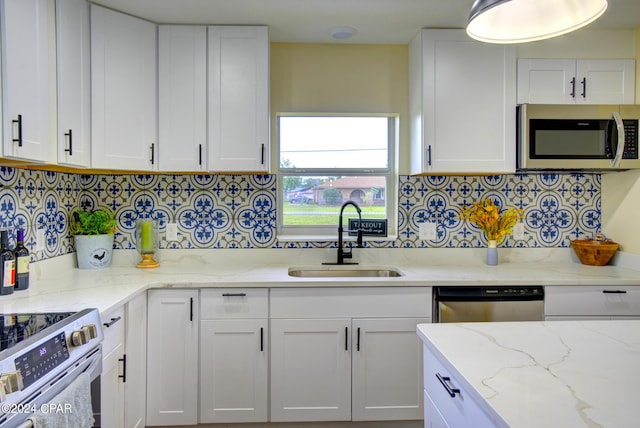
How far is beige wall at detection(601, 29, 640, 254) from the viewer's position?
248 centimetres

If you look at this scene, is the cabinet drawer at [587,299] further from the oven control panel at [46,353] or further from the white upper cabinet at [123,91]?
the white upper cabinet at [123,91]

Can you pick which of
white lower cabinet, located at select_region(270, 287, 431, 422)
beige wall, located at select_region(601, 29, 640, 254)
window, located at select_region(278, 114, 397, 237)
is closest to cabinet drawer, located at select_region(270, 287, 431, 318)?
white lower cabinet, located at select_region(270, 287, 431, 422)

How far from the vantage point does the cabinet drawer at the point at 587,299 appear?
217 centimetres

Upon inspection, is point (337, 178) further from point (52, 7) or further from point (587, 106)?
point (52, 7)

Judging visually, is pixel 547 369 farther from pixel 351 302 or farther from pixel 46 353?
pixel 46 353

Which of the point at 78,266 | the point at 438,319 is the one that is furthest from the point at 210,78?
the point at 438,319

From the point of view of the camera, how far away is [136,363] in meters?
2.00

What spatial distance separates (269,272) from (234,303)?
312mm

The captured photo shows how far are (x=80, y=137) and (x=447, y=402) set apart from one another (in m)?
2.03

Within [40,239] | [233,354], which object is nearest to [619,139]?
[233,354]

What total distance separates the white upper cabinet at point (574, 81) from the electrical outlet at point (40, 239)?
2902 mm

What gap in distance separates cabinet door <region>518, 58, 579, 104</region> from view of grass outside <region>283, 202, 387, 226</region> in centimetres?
117

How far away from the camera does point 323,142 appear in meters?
2.83

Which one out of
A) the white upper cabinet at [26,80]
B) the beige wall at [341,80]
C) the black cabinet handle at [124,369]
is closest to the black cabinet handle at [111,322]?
the black cabinet handle at [124,369]
